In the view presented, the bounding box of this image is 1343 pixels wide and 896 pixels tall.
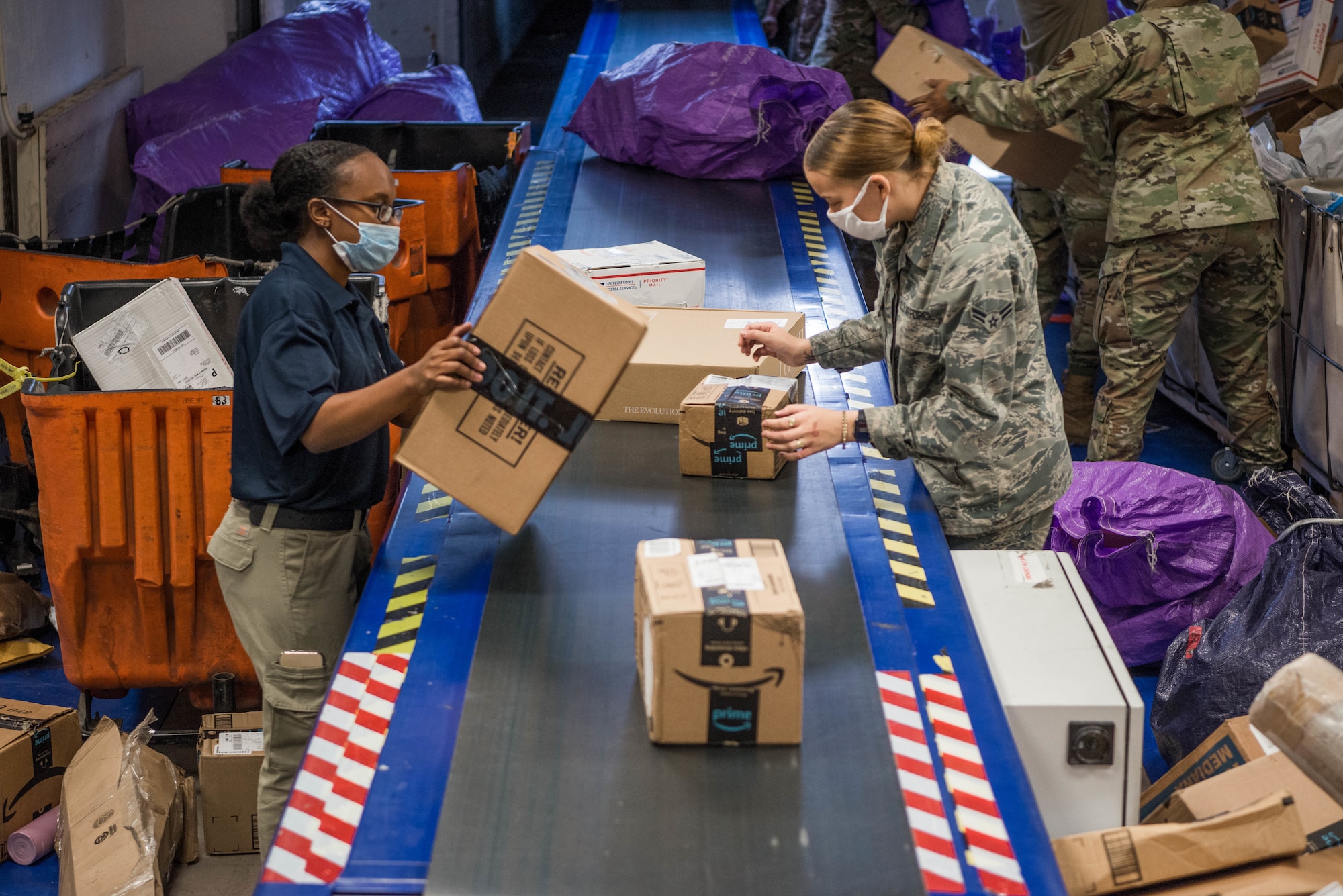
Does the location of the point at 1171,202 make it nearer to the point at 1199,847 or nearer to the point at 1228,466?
the point at 1228,466

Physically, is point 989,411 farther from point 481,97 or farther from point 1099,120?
point 481,97

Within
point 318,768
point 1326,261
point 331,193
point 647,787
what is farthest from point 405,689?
point 1326,261

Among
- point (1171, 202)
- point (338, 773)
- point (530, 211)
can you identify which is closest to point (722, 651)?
point (338, 773)

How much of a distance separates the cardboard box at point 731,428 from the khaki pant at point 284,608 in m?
0.78

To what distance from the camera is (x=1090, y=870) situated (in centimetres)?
198

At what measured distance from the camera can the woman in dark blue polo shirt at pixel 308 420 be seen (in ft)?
7.36

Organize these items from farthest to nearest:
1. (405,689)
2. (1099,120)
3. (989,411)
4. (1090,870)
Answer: (1099,120) → (989,411) → (405,689) → (1090,870)

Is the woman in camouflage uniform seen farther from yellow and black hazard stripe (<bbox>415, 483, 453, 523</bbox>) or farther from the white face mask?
yellow and black hazard stripe (<bbox>415, 483, 453, 523</bbox>)

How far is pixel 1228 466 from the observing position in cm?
482

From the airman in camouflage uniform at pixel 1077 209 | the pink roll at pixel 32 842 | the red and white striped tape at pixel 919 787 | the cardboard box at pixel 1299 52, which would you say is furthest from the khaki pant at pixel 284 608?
the cardboard box at pixel 1299 52

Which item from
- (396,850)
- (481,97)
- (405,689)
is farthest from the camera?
(481,97)

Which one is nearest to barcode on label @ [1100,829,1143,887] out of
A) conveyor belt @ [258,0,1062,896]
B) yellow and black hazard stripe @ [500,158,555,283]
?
conveyor belt @ [258,0,1062,896]

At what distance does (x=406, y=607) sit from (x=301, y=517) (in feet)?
1.00

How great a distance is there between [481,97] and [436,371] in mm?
10599
